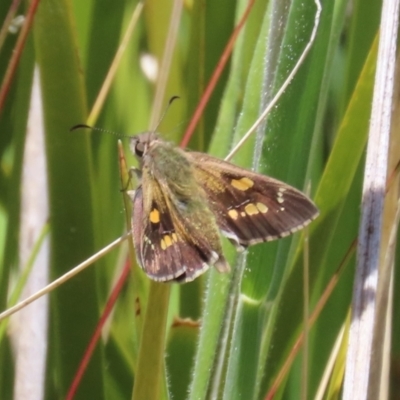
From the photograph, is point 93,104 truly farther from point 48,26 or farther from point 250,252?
point 250,252

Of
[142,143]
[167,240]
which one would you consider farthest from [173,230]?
[142,143]

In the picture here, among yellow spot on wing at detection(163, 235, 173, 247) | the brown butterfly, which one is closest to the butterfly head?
→ the brown butterfly

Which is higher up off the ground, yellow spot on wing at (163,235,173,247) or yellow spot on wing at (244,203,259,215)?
yellow spot on wing at (244,203,259,215)

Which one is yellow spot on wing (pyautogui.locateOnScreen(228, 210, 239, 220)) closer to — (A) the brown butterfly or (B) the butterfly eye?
(A) the brown butterfly

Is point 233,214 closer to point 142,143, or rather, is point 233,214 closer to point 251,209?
point 251,209

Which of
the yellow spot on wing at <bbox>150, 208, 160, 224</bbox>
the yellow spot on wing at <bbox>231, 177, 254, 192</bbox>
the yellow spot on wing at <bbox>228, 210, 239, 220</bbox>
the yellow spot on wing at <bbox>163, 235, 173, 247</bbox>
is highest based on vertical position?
the yellow spot on wing at <bbox>231, 177, 254, 192</bbox>

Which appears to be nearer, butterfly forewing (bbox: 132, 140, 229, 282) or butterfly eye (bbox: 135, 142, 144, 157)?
butterfly forewing (bbox: 132, 140, 229, 282)
